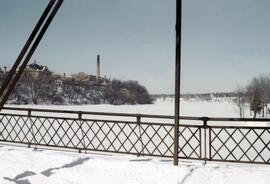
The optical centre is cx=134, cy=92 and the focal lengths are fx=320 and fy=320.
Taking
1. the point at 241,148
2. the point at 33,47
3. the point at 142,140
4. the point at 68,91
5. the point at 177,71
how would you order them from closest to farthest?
the point at 177,71
the point at 33,47
the point at 241,148
the point at 142,140
the point at 68,91

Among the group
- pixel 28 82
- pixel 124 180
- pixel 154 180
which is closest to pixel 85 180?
pixel 124 180

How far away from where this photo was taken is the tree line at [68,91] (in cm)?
5025

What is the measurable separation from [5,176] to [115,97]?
61.6m

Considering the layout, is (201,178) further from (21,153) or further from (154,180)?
(21,153)

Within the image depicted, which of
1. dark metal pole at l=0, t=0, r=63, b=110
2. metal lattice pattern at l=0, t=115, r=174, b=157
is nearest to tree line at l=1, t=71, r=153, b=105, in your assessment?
metal lattice pattern at l=0, t=115, r=174, b=157

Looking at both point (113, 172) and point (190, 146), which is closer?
point (113, 172)

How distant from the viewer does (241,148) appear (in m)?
7.19

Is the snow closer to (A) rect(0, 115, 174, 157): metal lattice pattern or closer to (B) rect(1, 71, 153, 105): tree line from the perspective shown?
(A) rect(0, 115, 174, 157): metal lattice pattern

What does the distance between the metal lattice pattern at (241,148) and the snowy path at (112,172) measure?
872 millimetres

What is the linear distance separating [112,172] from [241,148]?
3.22m

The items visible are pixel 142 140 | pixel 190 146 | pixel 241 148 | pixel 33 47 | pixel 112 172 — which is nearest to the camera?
pixel 112 172

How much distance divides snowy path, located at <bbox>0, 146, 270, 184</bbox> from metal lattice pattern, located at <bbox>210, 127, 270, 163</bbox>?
87cm

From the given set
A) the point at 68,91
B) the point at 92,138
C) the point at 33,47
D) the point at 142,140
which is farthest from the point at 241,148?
the point at 68,91

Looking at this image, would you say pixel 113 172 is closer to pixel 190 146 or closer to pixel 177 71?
pixel 190 146
